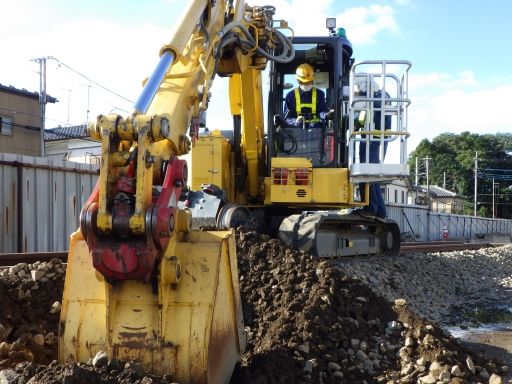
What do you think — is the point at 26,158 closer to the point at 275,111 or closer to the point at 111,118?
the point at 275,111

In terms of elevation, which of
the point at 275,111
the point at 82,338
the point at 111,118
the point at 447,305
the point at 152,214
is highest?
the point at 275,111

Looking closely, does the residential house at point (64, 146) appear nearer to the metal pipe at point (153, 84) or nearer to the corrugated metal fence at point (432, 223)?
the corrugated metal fence at point (432, 223)

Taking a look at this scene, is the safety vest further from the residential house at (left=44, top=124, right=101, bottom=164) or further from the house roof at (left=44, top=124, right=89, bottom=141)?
the house roof at (left=44, top=124, right=89, bottom=141)

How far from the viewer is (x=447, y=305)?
9.63 metres

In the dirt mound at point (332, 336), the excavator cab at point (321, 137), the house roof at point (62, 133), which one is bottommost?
the dirt mound at point (332, 336)

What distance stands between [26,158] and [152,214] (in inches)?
338

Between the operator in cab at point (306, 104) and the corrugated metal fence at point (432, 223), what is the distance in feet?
63.2

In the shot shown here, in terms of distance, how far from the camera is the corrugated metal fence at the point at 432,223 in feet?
105

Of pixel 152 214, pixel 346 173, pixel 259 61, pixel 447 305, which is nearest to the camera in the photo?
pixel 152 214

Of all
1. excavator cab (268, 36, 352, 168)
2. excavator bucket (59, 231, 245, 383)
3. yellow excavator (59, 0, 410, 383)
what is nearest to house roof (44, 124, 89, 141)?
excavator cab (268, 36, 352, 168)

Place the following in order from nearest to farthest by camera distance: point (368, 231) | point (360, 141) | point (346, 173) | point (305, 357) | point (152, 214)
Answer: point (152, 214) → point (305, 357) → point (360, 141) → point (346, 173) → point (368, 231)

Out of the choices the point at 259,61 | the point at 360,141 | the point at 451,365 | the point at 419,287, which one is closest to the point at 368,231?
the point at 419,287

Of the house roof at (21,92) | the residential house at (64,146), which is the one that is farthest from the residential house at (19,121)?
the residential house at (64,146)

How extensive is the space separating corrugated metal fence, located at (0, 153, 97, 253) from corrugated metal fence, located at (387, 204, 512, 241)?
694 inches
